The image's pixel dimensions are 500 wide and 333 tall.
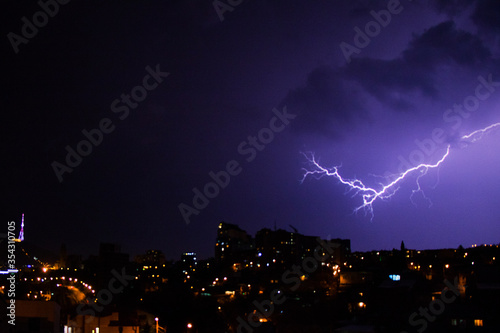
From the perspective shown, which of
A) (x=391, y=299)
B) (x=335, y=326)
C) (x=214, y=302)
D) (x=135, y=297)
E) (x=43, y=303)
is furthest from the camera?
(x=135, y=297)

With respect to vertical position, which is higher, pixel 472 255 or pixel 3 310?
pixel 472 255

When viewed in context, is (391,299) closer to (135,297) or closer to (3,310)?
(3,310)

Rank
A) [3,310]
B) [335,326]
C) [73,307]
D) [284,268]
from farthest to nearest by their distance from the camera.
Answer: [284,268]
[73,307]
[335,326]
[3,310]

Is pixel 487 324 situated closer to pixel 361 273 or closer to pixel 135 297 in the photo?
pixel 361 273

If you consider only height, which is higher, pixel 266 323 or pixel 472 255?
pixel 472 255

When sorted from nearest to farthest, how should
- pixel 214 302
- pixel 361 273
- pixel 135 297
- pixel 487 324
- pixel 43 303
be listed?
pixel 43 303
pixel 487 324
pixel 361 273
pixel 214 302
pixel 135 297

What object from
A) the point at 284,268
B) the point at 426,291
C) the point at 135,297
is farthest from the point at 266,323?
the point at 284,268

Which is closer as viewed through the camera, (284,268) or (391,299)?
(391,299)

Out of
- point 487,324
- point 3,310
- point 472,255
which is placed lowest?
point 487,324

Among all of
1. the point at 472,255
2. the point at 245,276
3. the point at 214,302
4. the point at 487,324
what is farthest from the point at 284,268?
the point at 487,324
